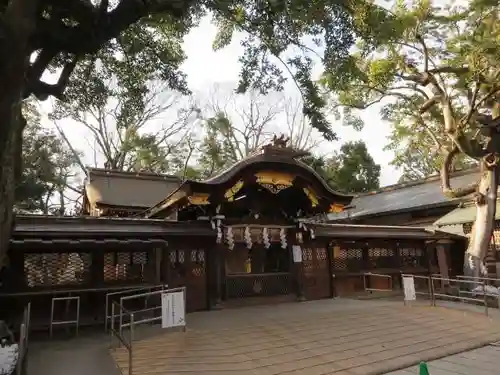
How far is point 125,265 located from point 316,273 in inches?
260

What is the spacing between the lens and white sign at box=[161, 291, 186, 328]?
6957 millimetres

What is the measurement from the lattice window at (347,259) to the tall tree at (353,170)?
17783 millimetres

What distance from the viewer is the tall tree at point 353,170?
32969mm

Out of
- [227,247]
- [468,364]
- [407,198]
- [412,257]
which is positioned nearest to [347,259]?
[412,257]

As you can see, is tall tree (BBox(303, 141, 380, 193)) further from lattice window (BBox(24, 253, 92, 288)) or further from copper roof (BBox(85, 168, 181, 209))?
lattice window (BBox(24, 253, 92, 288))

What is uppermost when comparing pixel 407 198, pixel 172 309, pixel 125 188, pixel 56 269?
pixel 125 188

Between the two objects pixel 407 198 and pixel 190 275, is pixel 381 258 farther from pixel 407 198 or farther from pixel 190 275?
pixel 407 198

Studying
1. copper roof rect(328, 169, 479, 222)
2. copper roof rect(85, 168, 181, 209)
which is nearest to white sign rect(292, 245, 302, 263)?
copper roof rect(85, 168, 181, 209)

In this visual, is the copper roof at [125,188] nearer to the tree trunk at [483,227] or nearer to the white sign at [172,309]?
the white sign at [172,309]

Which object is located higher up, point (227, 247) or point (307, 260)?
point (227, 247)

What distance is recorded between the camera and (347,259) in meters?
14.4

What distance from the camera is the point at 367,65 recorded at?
1672cm

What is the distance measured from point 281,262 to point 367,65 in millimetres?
9507

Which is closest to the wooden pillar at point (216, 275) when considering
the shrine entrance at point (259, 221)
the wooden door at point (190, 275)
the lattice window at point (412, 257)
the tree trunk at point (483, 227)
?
the shrine entrance at point (259, 221)
